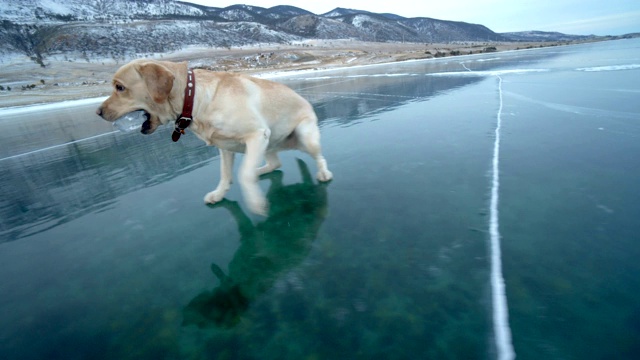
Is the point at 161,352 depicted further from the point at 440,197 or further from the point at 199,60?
the point at 199,60

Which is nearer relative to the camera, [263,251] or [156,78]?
[263,251]

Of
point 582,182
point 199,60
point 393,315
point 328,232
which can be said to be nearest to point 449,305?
point 393,315

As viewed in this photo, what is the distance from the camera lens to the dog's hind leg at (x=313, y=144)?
340 cm

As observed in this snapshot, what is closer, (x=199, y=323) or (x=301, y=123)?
(x=199, y=323)

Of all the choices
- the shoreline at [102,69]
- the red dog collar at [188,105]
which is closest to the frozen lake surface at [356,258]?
the red dog collar at [188,105]

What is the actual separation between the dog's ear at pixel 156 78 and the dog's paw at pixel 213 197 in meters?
1.03

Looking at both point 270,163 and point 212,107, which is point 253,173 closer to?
point 212,107

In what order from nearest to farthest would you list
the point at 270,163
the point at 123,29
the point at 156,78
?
the point at 156,78
the point at 270,163
the point at 123,29

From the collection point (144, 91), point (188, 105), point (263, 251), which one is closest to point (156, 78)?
point (144, 91)

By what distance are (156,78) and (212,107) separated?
51 centimetres

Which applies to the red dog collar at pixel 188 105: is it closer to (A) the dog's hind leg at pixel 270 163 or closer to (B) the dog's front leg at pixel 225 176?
(B) the dog's front leg at pixel 225 176

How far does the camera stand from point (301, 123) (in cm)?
364

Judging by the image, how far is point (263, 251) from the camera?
217 cm

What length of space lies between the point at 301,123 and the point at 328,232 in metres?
1.74
